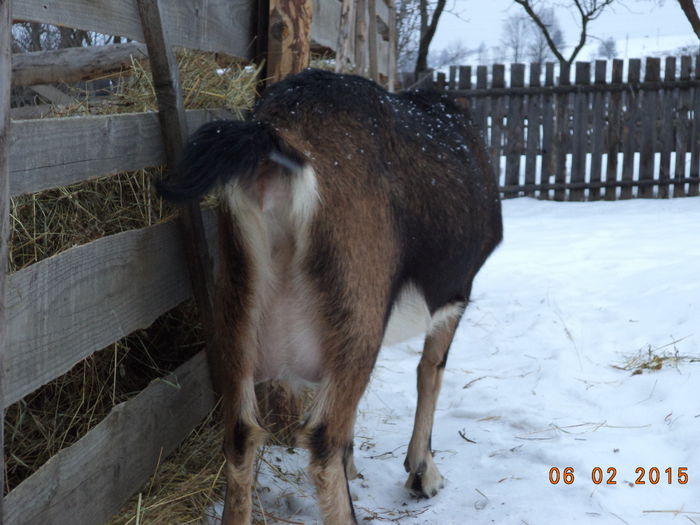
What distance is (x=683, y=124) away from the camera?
1011 cm

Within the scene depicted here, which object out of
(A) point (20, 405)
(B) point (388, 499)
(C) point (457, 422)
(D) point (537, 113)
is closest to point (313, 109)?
(A) point (20, 405)

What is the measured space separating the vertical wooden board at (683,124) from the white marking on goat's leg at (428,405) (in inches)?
314

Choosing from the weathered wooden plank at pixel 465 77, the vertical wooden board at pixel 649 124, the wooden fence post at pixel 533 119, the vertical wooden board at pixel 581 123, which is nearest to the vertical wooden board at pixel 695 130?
the vertical wooden board at pixel 649 124

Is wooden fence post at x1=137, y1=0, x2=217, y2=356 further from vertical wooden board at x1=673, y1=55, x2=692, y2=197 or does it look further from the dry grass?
vertical wooden board at x1=673, y1=55, x2=692, y2=197

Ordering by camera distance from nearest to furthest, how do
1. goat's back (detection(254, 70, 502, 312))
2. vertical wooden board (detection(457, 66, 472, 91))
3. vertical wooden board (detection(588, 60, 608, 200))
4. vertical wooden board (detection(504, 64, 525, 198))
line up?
1. goat's back (detection(254, 70, 502, 312))
2. vertical wooden board (detection(588, 60, 608, 200))
3. vertical wooden board (detection(504, 64, 525, 198))
4. vertical wooden board (detection(457, 66, 472, 91))

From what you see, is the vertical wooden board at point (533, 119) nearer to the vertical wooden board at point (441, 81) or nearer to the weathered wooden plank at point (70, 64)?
the vertical wooden board at point (441, 81)

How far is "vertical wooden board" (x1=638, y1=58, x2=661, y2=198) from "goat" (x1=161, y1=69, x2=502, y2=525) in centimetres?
840

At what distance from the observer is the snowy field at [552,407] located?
117 inches

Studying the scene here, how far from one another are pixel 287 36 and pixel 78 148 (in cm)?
160

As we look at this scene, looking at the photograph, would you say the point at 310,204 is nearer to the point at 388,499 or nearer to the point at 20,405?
the point at 20,405

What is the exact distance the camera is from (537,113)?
1045cm

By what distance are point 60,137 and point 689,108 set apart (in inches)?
392

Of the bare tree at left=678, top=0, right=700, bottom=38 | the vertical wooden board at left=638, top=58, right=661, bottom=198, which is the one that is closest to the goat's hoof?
the bare tree at left=678, top=0, right=700, bottom=38

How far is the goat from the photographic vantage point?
209 centimetres
